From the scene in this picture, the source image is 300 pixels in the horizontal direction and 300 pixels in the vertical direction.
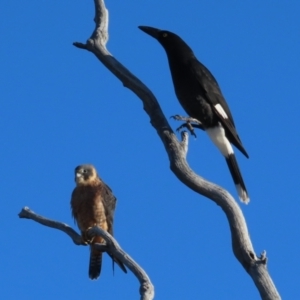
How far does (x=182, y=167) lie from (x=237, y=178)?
1.23 metres

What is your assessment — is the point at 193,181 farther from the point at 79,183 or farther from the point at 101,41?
the point at 79,183

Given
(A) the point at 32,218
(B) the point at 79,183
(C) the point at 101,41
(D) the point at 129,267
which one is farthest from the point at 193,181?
(B) the point at 79,183

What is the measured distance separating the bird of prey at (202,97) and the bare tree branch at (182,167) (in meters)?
1.02

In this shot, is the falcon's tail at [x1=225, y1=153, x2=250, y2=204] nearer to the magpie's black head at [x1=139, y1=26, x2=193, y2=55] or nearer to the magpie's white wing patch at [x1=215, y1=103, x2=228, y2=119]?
the magpie's white wing patch at [x1=215, y1=103, x2=228, y2=119]

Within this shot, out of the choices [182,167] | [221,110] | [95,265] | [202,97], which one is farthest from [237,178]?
[95,265]

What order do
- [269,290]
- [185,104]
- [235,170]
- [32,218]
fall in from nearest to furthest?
[269,290] → [32,218] → [235,170] → [185,104]

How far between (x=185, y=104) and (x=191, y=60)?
0.45m

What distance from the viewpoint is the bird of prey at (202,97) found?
629 cm

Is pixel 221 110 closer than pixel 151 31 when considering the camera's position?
Yes

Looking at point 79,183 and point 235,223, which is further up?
point 79,183

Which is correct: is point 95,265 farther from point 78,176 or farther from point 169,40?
point 169,40

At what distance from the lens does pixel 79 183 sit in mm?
7012

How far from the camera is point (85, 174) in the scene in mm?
7020

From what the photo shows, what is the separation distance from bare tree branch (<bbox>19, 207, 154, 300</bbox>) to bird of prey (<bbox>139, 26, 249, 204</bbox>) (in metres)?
1.29
